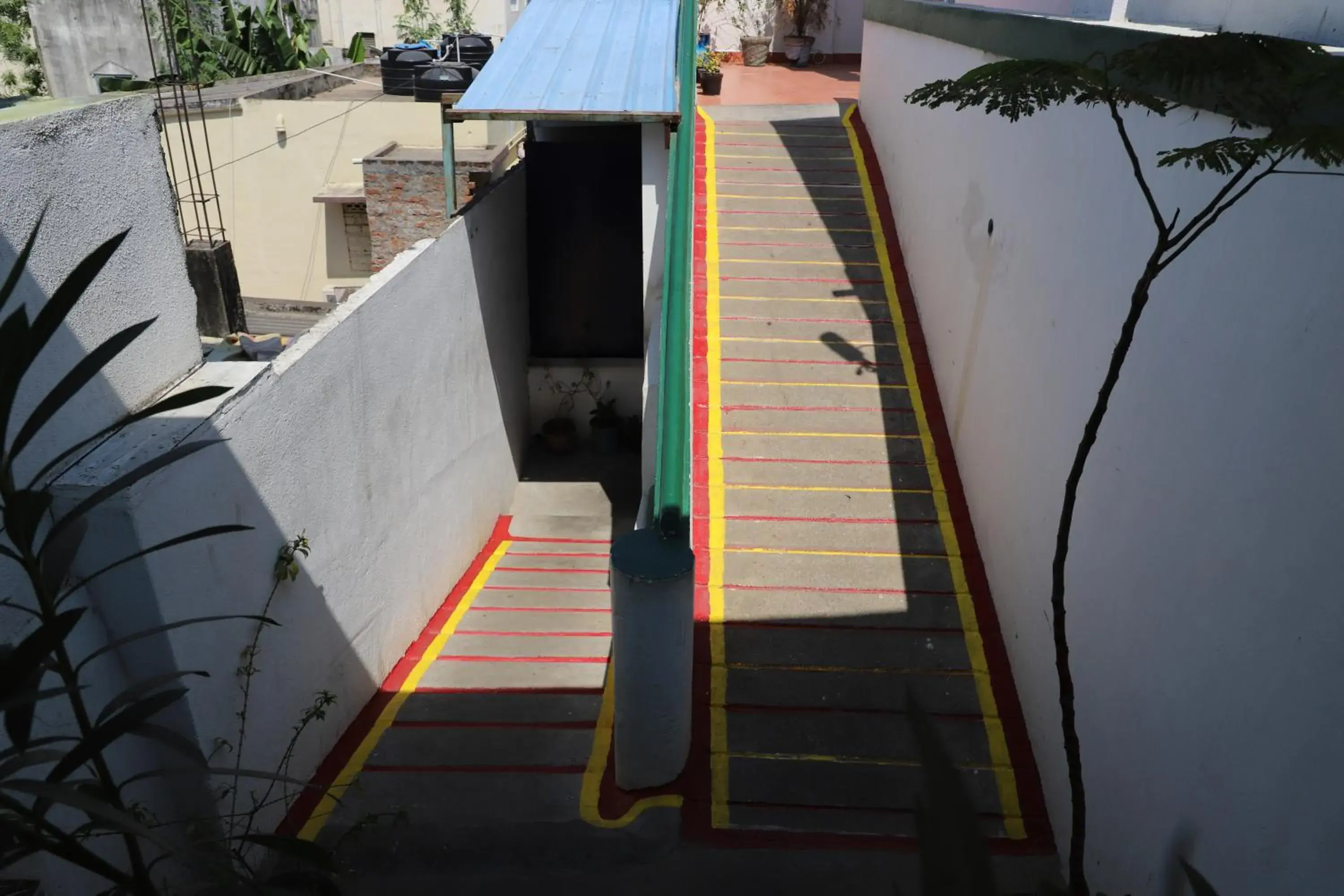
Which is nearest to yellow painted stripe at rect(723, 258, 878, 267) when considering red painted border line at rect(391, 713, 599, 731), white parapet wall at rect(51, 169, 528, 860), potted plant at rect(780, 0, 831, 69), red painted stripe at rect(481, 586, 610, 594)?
white parapet wall at rect(51, 169, 528, 860)

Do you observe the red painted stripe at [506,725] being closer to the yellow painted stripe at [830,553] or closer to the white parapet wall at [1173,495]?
the yellow painted stripe at [830,553]

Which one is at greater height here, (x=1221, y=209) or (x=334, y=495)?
(x=1221, y=209)

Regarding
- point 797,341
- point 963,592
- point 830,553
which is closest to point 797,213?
point 797,341

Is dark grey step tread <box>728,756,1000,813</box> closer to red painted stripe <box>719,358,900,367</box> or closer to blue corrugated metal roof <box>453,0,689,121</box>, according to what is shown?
red painted stripe <box>719,358,900,367</box>

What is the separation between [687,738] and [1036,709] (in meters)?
1.92

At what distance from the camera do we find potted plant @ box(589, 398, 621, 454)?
12031 millimetres

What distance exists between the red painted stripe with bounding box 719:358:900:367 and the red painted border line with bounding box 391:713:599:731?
2.97 m

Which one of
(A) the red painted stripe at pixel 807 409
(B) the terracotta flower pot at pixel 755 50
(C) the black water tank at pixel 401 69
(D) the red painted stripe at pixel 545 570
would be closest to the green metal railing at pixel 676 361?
(A) the red painted stripe at pixel 807 409

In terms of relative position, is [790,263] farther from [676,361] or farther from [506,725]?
[506,725]

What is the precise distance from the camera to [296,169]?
56.5 feet

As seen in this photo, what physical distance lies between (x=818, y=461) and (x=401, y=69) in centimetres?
1545

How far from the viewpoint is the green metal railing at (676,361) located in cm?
448

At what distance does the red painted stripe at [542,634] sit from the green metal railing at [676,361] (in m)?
2.72

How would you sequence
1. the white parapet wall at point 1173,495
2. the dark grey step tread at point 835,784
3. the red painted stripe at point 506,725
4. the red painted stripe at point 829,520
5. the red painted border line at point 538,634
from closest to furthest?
the white parapet wall at point 1173,495 → the dark grey step tread at point 835,784 → the red painted stripe at point 506,725 → the red painted stripe at point 829,520 → the red painted border line at point 538,634
